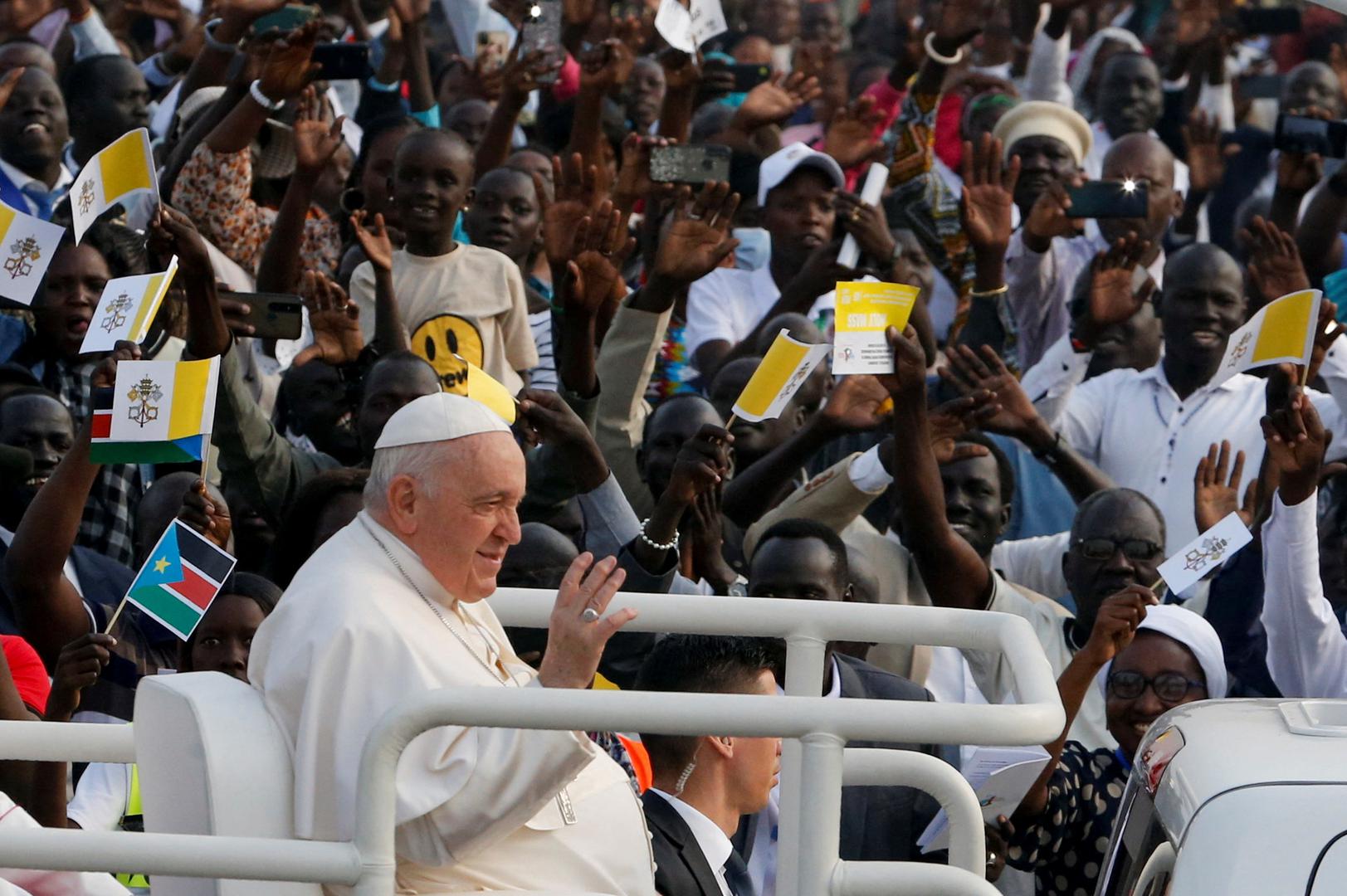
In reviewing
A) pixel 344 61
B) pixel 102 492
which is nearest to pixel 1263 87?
pixel 344 61

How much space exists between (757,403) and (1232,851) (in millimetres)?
3753

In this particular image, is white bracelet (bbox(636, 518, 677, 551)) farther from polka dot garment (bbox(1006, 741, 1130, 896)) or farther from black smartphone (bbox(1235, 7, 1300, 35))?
black smartphone (bbox(1235, 7, 1300, 35))

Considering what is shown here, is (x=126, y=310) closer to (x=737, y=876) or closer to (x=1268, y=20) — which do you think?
(x=737, y=876)

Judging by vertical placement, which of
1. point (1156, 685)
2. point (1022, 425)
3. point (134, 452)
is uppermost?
point (134, 452)

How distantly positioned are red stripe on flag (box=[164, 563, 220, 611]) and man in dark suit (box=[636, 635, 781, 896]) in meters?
1.02

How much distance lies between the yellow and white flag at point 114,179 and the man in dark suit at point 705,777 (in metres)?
2.18

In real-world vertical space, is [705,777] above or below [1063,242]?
above

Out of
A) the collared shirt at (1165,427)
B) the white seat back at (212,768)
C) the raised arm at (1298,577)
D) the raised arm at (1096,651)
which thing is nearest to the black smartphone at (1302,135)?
the collared shirt at (1165,427)

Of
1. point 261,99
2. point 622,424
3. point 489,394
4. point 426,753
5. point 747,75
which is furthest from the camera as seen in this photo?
point 747,75

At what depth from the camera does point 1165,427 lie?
7.60m

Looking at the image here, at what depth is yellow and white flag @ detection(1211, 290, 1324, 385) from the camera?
606 cm

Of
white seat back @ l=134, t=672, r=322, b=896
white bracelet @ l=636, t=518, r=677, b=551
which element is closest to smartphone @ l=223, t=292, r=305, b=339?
white bracelet @ l=636, t=518, r=677, b=551

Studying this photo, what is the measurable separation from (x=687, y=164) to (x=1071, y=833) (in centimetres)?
348

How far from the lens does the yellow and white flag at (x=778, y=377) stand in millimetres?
6328
